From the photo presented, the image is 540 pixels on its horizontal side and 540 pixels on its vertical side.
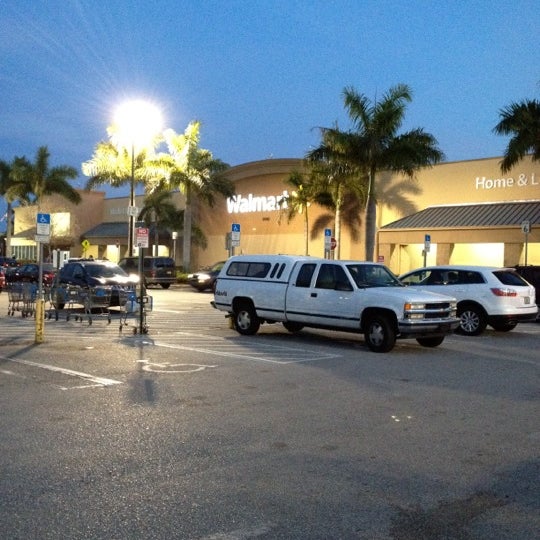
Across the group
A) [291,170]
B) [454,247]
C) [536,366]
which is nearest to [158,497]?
[536,366]

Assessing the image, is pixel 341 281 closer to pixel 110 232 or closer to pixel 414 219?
pixel 414 219

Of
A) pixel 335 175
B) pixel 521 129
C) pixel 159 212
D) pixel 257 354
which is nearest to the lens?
pixel 257 354

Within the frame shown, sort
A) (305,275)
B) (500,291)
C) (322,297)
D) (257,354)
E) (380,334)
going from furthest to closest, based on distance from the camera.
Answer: (500,291), (305,275), (322,297), (380,334), (257,354)

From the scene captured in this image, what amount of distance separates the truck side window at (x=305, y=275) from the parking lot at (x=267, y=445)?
7.63 feet

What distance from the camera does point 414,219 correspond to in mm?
39281

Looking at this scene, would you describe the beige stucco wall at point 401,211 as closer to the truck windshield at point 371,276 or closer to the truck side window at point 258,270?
the truck windshield at point 371,276

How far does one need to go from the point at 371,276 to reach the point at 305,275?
1453 mm

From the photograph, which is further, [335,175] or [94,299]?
[335,175]

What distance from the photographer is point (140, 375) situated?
426 inches

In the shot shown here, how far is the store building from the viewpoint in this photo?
3478 centimetres

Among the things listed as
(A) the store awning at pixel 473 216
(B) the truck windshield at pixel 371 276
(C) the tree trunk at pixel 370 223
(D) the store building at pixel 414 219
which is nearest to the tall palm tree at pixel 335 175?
(D) the store building at pixel 414 219

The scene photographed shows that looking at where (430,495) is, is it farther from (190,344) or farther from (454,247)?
(454,247)

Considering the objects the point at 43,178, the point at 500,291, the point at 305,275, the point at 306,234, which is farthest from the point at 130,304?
the point at 43,178

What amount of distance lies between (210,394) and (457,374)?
13.8ft
